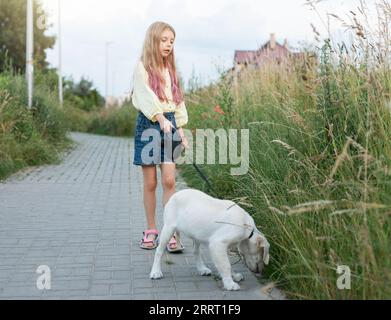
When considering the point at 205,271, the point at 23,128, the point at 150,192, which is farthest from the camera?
the point at 23,128

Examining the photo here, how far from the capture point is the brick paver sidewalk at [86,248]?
3.95 metres

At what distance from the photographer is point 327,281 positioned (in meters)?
3.38

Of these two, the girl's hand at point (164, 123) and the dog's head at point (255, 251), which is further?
the girl's hand at point (164, 123)

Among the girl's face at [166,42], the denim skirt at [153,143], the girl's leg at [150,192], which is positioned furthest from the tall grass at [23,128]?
the girl's face at [166,42]

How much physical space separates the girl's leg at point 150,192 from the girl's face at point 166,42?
3.35 feet

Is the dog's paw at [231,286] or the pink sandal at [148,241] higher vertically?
the pink sandal at [148,241]

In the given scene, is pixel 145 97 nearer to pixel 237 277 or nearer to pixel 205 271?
pixel 205 271

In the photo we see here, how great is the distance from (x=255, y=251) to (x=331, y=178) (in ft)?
2.45

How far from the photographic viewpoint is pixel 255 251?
4.00 metres

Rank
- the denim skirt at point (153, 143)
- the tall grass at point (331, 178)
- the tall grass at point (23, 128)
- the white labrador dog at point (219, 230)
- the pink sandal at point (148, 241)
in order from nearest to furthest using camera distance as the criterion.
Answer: the tall grass at point (331, 178), the white labrador dog at point (219, 230), the denim skirt at point (153, 143), the pink sandal at point (148, 241), the tall grass at point (23, 128)

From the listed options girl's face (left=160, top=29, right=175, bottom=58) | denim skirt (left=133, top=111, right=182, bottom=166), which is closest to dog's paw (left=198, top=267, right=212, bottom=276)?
denim skirt (left=133, top=111, right=182, bottom=166)

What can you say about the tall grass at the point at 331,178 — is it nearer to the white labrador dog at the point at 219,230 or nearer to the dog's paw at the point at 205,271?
the white labrador dog at the point at 219,230

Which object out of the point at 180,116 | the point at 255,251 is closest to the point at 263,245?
the point at 255,251
